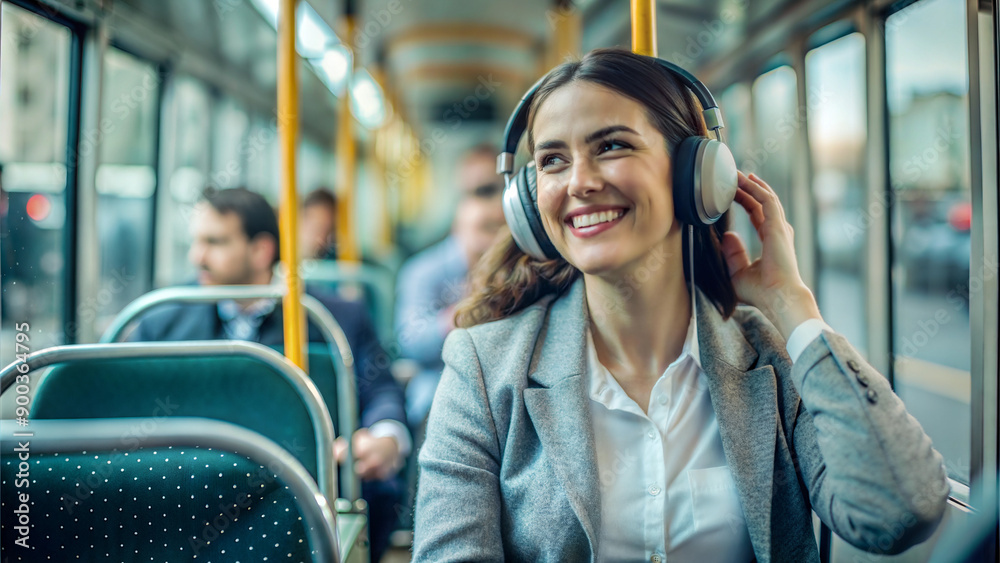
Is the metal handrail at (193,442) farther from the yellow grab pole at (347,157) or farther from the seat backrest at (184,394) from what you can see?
the yellow grab pole at (347,157)

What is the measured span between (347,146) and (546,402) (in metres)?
2.33

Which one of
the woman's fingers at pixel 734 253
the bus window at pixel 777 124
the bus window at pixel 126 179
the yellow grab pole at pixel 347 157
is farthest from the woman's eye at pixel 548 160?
the bus window at pixel 126 179

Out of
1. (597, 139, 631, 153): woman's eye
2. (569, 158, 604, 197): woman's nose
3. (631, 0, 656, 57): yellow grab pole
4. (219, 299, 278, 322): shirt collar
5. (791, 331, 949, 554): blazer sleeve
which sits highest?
(631, 0, 656, 57): yellow grab pole

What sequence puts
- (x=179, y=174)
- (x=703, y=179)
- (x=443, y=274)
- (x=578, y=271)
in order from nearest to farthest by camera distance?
1. (x=703, y=179)
2. (x=578, y=271)
3. (x=443, y=274)
4. (x=179, y=174)

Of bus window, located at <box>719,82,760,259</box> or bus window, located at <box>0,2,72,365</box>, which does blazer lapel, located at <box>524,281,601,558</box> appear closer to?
bus window, located at <box>0,2,72,365</box>

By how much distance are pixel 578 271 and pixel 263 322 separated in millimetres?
1377

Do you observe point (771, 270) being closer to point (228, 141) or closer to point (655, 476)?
point (655, 476)

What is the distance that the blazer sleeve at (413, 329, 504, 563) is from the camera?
39.7 inches

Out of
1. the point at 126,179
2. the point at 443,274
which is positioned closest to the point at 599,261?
the point at 443,274

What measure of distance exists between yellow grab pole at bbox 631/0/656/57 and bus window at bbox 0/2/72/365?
114 cm

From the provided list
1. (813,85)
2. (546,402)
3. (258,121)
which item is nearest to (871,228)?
(813,85)

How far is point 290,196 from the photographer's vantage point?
171 cm

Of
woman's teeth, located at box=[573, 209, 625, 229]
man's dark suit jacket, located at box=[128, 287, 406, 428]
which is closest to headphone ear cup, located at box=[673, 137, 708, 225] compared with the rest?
woman's teeth, located at box=[573, 209, 625, 229]

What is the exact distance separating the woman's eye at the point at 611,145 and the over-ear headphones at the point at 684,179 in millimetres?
96
